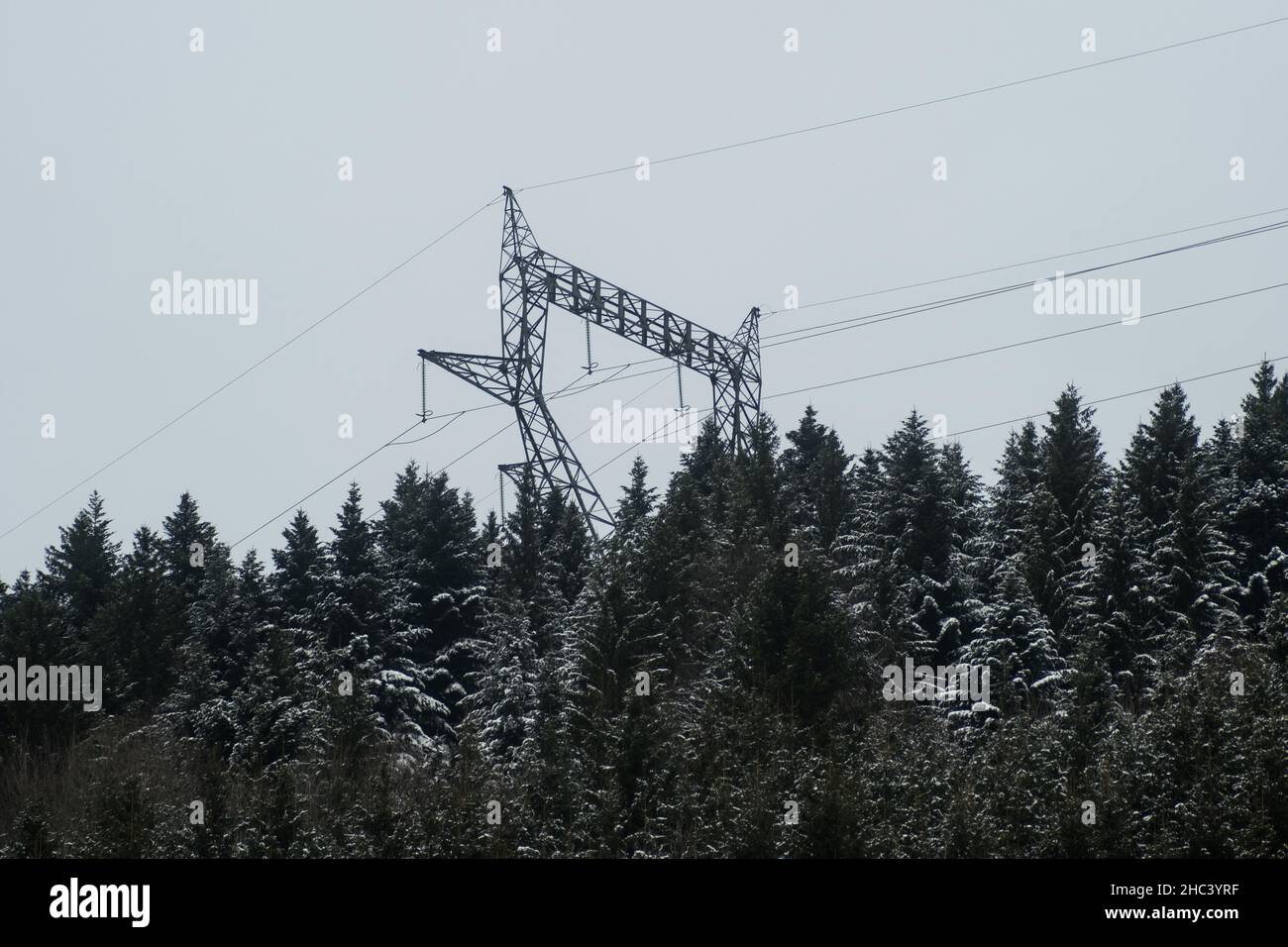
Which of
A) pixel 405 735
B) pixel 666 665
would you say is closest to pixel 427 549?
pixel 405 735

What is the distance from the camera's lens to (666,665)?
51.3m

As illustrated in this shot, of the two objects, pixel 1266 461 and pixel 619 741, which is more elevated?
pixel 1266 461

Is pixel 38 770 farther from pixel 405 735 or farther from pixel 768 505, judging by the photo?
pixel 768 505

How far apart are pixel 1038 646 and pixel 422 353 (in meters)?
24.5

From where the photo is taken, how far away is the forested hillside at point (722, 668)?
36.6 meters

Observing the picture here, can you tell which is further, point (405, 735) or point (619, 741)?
point (405, 735)

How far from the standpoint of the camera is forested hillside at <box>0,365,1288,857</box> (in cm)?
3659

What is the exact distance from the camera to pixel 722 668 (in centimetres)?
4706

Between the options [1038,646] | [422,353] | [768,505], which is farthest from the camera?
[768,505]

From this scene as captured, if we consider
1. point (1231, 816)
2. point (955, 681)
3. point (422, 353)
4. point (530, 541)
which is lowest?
point (1231, 816)
